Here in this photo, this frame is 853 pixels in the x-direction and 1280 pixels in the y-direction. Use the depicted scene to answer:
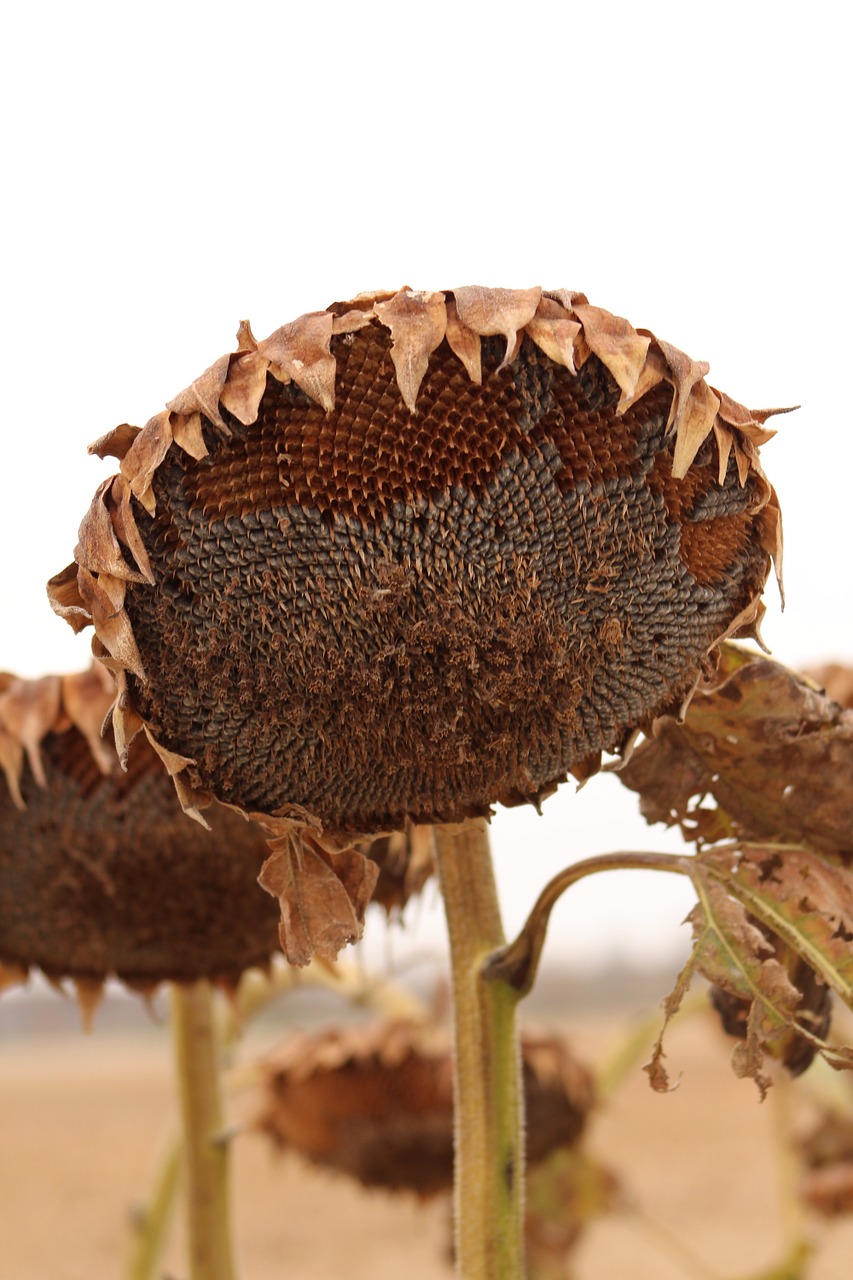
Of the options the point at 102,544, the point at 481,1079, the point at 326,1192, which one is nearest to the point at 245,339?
the point at 102,544

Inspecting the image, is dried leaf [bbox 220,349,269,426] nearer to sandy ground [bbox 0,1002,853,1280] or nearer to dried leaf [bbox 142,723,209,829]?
dried leaf [bbox 142,723,209,829]

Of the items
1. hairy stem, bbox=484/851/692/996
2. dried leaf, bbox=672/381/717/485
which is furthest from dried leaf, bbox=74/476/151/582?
hairy stem, bbox=484/851/692/996

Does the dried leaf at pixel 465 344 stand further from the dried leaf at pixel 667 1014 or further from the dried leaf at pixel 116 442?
the dried leaf at pixel 667 1014

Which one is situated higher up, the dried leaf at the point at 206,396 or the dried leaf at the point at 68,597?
the dried leaf at the point at 206,396

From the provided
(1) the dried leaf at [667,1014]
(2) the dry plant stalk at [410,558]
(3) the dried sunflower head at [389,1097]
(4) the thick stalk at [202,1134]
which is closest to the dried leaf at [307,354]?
(2) the dry plant stalk at [410,558]

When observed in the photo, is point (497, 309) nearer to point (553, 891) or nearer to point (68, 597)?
point (68, 597)
